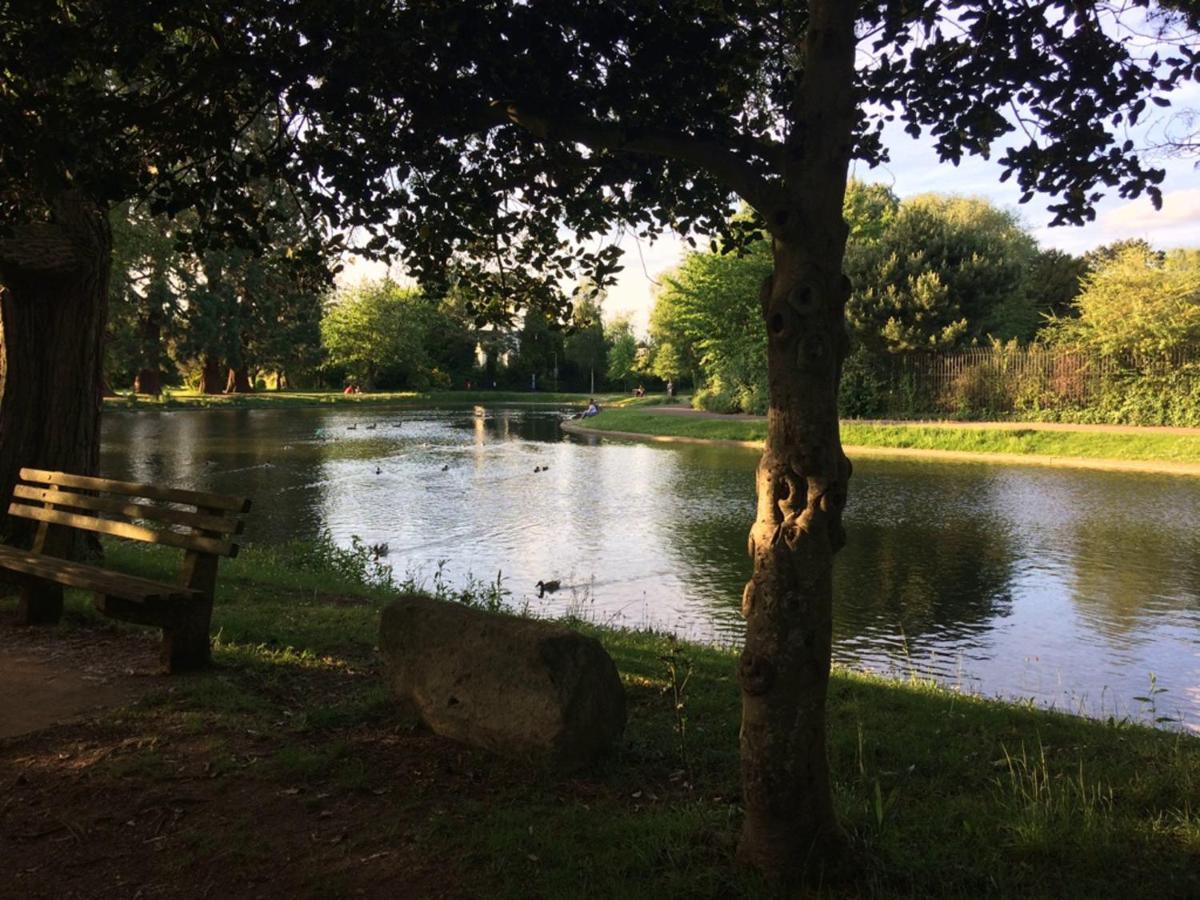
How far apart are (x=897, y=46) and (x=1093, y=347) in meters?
28.7

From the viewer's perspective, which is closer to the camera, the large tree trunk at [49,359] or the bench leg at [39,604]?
the bench leg at [39,604]

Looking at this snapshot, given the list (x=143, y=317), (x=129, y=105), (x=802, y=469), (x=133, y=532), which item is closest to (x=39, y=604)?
(x=133, y=532)

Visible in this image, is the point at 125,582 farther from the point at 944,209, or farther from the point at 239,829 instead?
the point at 944,209

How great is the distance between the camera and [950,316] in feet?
106

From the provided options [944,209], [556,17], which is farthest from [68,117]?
[944,209]

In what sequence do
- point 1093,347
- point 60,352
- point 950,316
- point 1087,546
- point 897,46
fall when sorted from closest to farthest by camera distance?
point 897,46, point 60,352, point 1087,546, point 1093,347, point 950,316

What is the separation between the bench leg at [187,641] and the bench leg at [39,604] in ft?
5.58

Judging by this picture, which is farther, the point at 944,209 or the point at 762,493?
the point at 944,209

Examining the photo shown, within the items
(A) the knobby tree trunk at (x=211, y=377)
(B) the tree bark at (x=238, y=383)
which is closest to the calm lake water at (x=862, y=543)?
(A) the knobby tree trunk at (x=211, y=377)

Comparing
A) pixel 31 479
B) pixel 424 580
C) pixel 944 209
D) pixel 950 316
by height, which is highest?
pixel 944 209

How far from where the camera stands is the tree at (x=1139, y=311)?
86.5ft

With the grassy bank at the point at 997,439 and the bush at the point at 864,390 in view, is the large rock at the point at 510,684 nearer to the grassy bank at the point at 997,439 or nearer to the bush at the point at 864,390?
the grassy bank at the point at 997,439

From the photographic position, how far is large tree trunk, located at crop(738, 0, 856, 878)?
283 cm

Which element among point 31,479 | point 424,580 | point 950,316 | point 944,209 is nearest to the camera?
point 31,479
